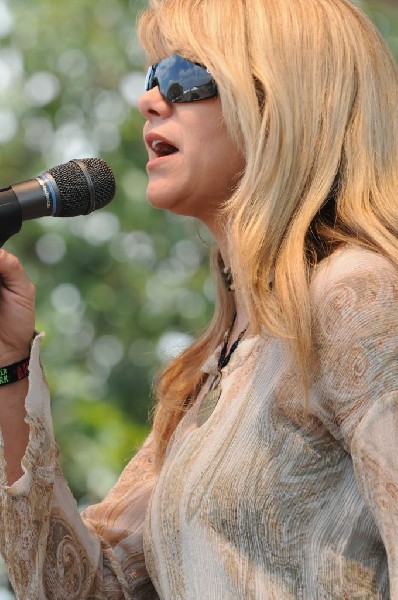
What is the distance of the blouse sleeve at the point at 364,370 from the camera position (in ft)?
6.51

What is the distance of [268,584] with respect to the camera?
7.07 ft

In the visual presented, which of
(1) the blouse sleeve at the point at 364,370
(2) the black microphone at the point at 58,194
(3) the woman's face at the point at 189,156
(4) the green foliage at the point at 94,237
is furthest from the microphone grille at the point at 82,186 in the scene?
(4) the green foliage at the point at 94,237

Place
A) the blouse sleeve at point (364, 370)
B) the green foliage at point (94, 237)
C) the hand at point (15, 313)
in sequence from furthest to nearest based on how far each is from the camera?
the green foliage at point (94, 237) < the hand at point (15, 313) < the blouse sleeve at point (364, 370)

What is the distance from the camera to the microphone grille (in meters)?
2.35

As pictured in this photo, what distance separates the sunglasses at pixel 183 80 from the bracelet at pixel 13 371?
587mm

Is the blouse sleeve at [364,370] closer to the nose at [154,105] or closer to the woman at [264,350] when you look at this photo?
the woman at [264,350]

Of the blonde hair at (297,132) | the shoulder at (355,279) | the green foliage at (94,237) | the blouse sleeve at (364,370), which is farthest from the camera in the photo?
the green foliage at (94,237)

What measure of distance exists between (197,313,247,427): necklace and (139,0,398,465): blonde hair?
234 mm

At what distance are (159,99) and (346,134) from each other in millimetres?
409

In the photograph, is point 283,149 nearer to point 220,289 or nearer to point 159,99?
point 159,99

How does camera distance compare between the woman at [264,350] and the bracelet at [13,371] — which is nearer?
the woman at [264,350]

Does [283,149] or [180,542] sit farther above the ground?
[283,149]

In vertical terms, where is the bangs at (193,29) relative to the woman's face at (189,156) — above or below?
above

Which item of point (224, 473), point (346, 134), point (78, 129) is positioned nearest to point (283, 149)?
point (346, 134)
